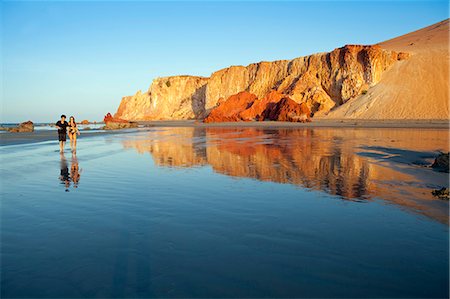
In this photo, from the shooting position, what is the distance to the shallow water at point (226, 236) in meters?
2.89

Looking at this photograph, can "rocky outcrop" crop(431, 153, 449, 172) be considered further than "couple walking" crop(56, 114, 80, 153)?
No

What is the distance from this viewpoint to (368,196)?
19.8 ft

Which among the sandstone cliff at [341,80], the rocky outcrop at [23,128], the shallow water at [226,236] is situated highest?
the sandstone cliff at [341,80]

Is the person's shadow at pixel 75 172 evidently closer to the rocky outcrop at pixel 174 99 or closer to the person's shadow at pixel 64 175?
the person's shadow at pixel 64 175

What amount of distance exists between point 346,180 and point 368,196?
4.82 ft

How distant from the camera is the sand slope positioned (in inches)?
1581

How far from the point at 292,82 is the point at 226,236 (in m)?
56.0

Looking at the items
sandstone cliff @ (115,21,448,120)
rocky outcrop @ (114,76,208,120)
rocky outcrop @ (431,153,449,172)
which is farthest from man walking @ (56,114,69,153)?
rocky outcrop @ (114,76,208,120)

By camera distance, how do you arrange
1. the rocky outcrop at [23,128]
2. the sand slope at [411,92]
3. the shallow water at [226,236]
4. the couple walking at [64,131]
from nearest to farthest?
the shallow water at [226,236]
the couple walking at [64,131]
the rocky outcrop at [23,128]
the sand slope at [411,92]

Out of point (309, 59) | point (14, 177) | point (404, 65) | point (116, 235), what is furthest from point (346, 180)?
point (309, 59)

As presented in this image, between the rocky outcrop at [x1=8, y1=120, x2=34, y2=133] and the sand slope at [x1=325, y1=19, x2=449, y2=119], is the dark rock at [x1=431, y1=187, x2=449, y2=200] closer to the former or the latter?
the rocky outcrop at [x1=8, y1=120, x2=34, y2=133]

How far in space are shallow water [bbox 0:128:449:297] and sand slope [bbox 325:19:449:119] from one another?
124ft

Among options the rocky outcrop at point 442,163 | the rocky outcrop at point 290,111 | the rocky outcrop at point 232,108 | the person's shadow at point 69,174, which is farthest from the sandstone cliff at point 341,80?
the person's shadow at point 69,174

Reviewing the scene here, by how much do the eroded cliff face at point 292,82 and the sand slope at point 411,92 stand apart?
7.96 ft
